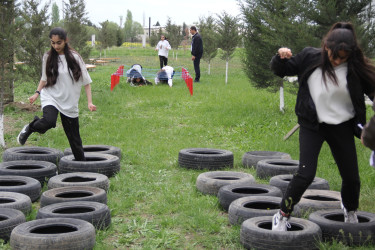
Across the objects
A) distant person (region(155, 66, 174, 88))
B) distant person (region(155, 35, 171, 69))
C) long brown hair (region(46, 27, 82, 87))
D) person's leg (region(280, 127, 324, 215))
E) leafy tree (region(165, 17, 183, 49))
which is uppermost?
leafy tree (region(165, 17, 183, 49))

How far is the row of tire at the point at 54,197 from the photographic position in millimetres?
4336

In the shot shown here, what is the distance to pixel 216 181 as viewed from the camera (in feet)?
21.1

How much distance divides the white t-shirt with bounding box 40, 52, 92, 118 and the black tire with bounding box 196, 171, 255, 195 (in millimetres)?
1967

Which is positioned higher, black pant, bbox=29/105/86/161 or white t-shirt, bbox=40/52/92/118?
white t-shirt, bbox=40/52/92/118

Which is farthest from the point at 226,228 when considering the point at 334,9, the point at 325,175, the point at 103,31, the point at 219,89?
the point at 103,31

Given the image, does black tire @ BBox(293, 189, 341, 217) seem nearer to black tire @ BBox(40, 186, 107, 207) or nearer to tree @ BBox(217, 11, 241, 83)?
black tire @ BBox(40, 186, 107, 207)

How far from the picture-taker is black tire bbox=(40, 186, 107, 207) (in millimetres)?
5496

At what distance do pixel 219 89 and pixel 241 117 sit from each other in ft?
18.6

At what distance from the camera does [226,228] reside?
5.18 metres

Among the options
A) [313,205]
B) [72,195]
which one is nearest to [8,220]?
[72,195]

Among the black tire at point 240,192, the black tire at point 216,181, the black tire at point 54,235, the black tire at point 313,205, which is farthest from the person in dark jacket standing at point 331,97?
the black tire at point 216,181

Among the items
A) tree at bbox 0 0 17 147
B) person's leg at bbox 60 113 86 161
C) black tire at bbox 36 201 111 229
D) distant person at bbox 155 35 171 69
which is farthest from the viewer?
distant person at bbox 155 35 171 69

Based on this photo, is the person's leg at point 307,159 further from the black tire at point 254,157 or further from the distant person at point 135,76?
the distant person at point 135,76

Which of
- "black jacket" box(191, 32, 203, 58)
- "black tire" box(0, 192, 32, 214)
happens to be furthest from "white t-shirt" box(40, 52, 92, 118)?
"black jacket" box(191, 32, 203, 58)
